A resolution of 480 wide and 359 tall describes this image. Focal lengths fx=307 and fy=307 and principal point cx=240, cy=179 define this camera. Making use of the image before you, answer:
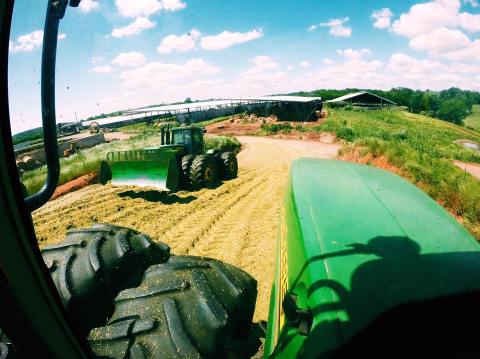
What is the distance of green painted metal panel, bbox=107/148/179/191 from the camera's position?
321 inches

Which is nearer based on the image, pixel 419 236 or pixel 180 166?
pixel 419 236

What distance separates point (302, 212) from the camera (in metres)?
2.04

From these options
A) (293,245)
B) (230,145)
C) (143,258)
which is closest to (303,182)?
(293,245)

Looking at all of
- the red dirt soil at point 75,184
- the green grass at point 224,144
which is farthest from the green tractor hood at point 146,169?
the green grass at point 224,144

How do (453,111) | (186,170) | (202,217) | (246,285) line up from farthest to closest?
Answer: 1. (453,111)
2. (186,170)
3. (202,217)
4. (246,285)

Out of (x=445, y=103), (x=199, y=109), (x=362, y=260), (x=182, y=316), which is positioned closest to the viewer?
(x=362, y=260)

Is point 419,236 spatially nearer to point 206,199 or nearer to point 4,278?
point 4,278

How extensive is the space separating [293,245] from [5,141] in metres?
1.60

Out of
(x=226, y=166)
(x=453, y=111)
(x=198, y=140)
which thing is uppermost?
(x=198, y=140)

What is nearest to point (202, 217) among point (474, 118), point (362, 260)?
point (362, 260)

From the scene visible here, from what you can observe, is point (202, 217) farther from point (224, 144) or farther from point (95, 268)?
point (224, 144)

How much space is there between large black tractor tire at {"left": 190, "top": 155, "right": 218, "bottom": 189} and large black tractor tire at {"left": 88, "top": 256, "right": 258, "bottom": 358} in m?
6.68

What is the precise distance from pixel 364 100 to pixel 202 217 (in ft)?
213

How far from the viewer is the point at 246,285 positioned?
1998 millimetres
